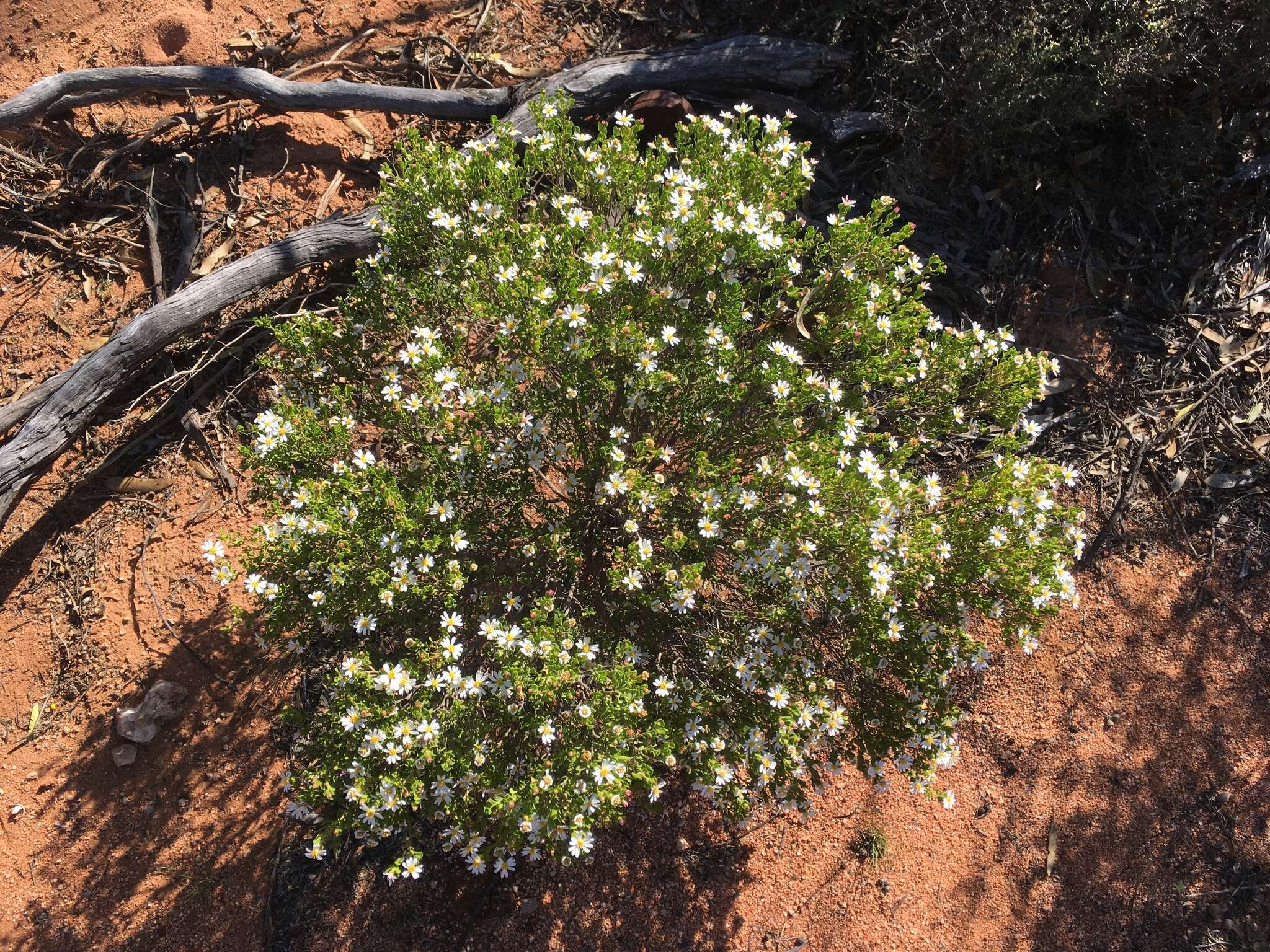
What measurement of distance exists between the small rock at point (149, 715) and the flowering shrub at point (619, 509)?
1617 mm

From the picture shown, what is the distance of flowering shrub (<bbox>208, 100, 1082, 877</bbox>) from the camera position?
345 cm

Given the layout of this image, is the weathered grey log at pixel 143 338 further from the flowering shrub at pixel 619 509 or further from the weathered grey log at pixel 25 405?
the flowering shrub at pixel 619 509

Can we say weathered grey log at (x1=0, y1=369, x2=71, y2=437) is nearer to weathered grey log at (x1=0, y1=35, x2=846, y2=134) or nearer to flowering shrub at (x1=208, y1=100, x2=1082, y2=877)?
weathered grey log at (x1=0, y1=35, x2=846, y2=134)

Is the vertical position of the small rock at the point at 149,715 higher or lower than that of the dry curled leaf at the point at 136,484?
lower

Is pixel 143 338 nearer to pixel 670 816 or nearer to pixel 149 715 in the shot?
pixel 149 715

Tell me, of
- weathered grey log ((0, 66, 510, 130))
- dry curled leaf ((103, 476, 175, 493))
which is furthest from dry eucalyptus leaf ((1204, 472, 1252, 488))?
dry curled leaf ((103, 476, 175, 493))

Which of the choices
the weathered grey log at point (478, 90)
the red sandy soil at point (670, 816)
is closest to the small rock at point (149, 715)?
the red sandy soil at point (670, 816)

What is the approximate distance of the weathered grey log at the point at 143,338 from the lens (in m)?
5.19

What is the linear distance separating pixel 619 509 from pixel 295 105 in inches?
173

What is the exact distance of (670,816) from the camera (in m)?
4.74

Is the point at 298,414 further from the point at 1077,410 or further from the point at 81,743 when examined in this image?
the point at 1077,410

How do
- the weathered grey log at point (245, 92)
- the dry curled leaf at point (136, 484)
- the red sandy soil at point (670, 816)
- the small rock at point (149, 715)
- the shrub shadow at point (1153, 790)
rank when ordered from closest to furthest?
the red sandy soil at point (670, 816), the shrub shadow at point (1153, 790), the small rock at point (149, 715), the dry curled leaf at point (136, 484), the weathered grey log at point (245, 92)

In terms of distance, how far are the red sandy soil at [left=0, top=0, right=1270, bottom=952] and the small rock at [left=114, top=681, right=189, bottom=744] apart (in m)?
0.08

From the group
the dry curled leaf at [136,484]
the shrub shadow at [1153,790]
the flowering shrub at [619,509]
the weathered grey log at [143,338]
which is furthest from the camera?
the dry curled leaf at [136,484]
